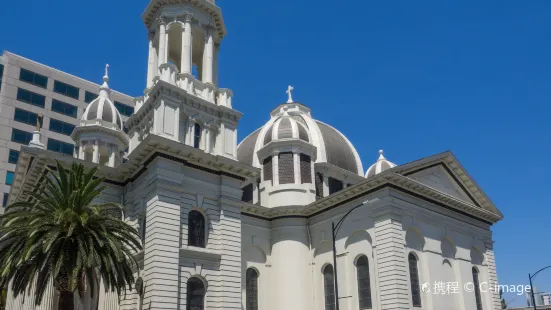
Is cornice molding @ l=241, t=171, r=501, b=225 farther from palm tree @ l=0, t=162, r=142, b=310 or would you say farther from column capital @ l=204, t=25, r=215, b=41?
palm tree @ l=0, t=162, r=142, b=310

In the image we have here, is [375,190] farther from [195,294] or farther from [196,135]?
[195,294]

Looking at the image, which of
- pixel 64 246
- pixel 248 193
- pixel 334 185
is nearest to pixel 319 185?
pixel 334 185

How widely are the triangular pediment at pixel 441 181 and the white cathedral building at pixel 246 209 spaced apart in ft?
0.39

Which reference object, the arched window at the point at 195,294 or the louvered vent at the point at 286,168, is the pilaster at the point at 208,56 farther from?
the arched window at the point at 195,294

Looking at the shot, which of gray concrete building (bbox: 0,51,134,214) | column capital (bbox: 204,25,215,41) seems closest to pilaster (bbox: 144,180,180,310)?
column capital (bbox: 204,25,215,41)

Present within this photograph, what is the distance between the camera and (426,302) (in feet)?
106

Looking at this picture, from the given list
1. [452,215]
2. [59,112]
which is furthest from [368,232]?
[59,112]

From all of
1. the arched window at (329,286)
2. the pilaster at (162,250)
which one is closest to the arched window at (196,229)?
the pilaster at (162,250)

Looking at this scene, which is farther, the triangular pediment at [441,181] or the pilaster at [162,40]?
the triangular pediment at [441,181]

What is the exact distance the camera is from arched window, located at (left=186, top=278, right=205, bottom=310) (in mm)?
28188

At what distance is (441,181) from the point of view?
37969 mm

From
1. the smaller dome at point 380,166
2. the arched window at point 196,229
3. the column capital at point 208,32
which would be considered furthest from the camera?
the smaller dome at point 380,166

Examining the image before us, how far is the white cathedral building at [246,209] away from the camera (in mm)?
28734

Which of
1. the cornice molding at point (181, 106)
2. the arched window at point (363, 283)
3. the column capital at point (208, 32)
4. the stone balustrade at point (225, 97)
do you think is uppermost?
the column capital at point (208, 32)
